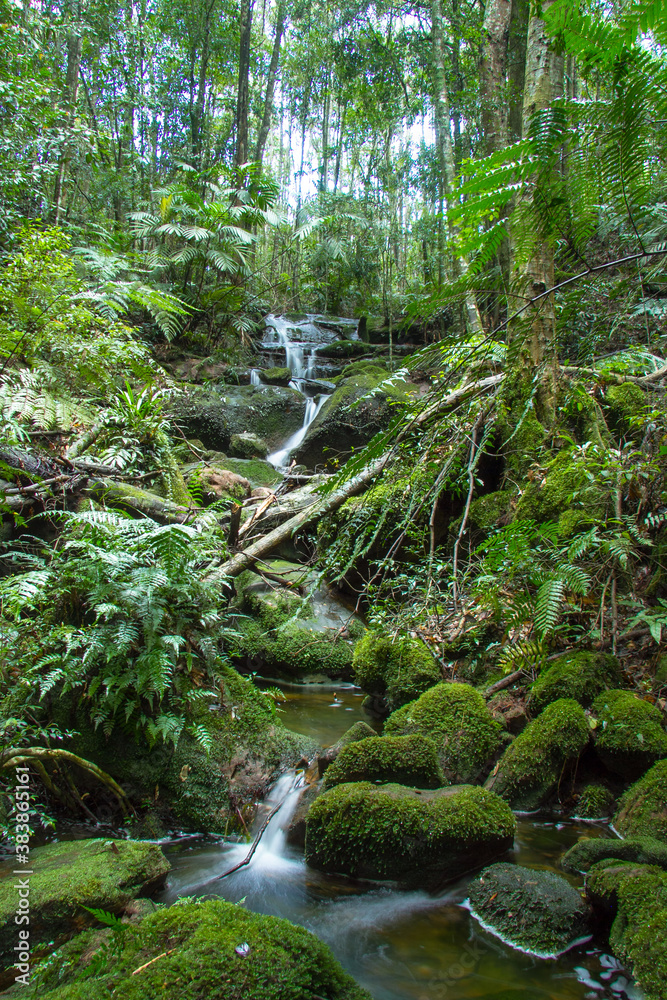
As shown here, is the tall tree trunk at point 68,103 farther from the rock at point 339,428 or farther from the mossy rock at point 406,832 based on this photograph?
the mossy rock at point 406,832

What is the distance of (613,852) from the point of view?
2.33 meters

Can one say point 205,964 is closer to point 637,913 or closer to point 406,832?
point 406,832

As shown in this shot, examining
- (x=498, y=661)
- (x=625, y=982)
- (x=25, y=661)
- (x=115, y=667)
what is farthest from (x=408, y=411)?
(x=498, y=661)

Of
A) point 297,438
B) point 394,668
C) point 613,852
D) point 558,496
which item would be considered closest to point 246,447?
point 297,438

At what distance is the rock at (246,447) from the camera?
9.64 meters

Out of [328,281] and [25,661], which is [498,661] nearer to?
[25,661]

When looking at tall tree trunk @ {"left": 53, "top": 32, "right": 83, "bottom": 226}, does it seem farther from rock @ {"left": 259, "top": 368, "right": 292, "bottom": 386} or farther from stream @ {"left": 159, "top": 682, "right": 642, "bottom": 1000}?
stream @ {"left": 159, "top": 682, "right": 642, "bottom": 1000}

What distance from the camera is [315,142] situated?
86.5ft

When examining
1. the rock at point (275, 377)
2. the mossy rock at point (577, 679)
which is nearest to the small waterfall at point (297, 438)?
the rock at point (275, 377)

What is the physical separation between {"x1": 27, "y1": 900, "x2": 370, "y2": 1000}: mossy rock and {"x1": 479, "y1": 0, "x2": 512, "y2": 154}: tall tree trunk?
29.6 feet

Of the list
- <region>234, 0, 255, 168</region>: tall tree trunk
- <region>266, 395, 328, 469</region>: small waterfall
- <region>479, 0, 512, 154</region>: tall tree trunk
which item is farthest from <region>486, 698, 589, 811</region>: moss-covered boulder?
<region>234, 0, 255, 168</region>: tall tree trunk

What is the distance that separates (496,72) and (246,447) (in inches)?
298

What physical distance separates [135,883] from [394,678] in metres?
2.22

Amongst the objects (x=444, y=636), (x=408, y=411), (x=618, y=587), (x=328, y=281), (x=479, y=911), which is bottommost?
(x=479, y=911)
